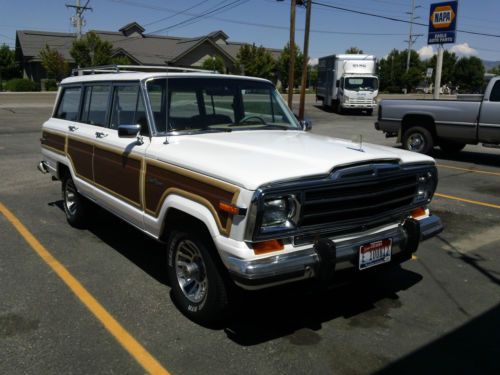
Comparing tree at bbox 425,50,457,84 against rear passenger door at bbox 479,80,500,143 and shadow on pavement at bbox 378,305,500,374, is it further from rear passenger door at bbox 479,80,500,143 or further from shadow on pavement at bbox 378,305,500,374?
shadow on pavement at bbox 378,305,500,374

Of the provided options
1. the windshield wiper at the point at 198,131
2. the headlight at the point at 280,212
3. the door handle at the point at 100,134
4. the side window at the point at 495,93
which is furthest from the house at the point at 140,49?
Result: the headlight at the point at 280,212

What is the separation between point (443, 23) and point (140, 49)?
39.4 metres

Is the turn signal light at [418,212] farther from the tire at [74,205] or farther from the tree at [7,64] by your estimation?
the tree at [7,64]

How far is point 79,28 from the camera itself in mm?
46188

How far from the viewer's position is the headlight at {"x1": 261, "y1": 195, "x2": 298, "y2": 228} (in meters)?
3.27

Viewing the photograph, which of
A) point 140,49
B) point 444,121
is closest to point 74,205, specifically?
point 444,121

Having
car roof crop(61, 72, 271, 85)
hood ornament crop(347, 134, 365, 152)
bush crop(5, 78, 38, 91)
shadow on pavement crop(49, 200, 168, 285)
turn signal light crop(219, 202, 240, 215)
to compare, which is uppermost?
bush crop(5, 78, 38, 91)

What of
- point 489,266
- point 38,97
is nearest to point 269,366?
point 489,266

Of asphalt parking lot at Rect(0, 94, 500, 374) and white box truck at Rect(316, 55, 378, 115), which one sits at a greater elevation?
white box truck at Rect(316, 55, 378, 115)

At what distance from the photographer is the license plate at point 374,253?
3617 millimetres

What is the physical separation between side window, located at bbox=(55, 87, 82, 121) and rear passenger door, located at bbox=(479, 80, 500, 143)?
9347mm

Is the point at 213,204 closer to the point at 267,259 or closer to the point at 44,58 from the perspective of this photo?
the point at 267,259

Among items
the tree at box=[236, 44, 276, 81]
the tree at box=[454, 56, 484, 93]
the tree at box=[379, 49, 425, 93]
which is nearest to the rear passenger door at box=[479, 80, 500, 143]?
the tree at box=[236, 44, 276, 81]

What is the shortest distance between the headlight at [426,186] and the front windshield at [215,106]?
153cm
